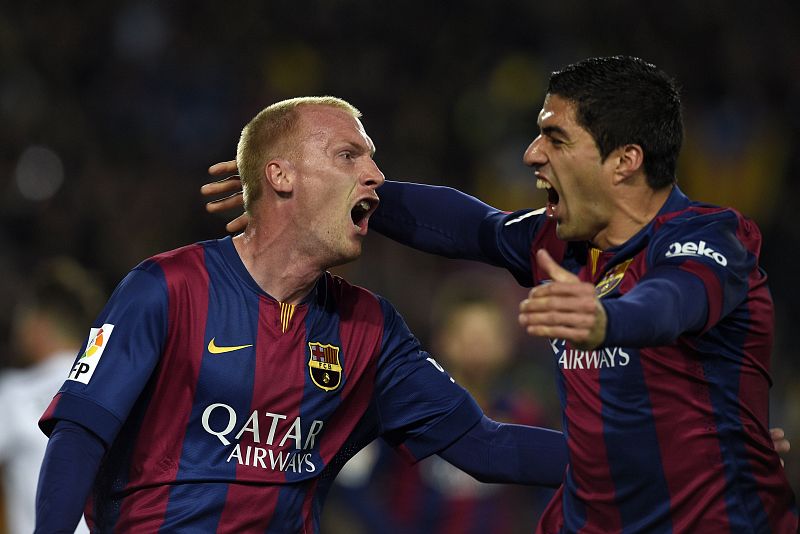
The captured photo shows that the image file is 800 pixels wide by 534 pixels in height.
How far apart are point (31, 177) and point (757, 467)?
26.2 feet

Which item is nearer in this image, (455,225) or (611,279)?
(611,279)

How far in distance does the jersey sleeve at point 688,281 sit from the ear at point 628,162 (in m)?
0.23

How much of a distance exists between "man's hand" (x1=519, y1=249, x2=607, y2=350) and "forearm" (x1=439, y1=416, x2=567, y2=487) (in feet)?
4.06

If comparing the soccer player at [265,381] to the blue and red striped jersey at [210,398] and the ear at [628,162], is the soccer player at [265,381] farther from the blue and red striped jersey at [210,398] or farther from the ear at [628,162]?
the ear at [628,162]

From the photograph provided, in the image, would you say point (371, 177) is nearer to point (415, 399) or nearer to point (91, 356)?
point (415, 399)

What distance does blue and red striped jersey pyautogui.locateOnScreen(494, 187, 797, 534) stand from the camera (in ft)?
10.6

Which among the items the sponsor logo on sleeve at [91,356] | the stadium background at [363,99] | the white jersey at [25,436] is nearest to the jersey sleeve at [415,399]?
the sponsor logo on sleeve at [91,356]

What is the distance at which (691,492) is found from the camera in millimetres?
3277

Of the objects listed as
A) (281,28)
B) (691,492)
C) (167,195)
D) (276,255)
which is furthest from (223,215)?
(691,492)

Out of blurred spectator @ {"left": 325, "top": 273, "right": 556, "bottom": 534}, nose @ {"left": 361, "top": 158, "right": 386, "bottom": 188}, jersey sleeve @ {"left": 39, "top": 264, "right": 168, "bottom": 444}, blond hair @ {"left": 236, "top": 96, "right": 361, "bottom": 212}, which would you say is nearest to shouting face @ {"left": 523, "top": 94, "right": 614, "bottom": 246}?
nose @ {"left": 361, "top": 158, "right": 386, "bottom": 188}

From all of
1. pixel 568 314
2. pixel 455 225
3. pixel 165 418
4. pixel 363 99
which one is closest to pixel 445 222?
pixel 455 225

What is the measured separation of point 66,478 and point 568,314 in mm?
1396

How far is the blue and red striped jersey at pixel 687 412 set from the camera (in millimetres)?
3238

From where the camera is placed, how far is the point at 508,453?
393cm
